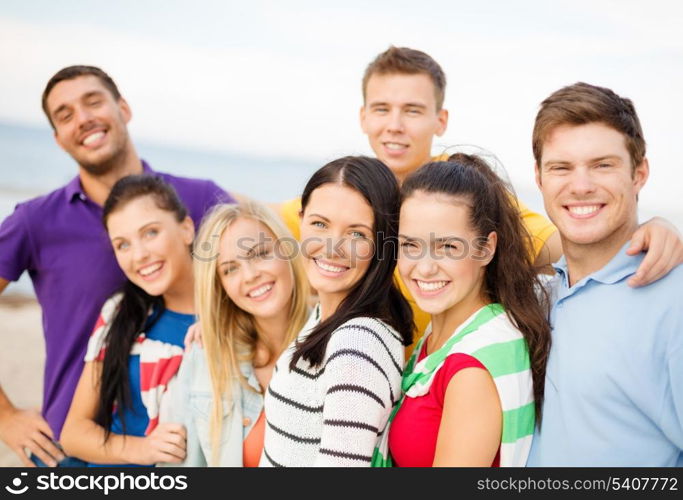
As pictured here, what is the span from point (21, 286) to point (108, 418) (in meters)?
9.50

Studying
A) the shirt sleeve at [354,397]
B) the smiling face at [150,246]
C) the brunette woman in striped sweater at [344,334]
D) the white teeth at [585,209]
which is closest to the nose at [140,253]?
the smiling face at [150,246]

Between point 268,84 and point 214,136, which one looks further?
point 214,136

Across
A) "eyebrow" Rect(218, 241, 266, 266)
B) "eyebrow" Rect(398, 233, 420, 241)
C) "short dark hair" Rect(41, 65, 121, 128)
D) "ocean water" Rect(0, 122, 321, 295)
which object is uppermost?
"ocean water" Rect(0, 122, 321, 295)

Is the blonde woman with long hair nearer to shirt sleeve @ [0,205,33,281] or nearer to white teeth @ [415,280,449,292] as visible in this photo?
white teeth @ [415,280,449,292]

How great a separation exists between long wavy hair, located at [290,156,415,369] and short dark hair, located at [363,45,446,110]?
1935mm

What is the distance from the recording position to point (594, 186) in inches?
91.9

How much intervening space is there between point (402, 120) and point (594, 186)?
206cm

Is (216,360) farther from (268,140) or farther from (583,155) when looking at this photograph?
(268,140)

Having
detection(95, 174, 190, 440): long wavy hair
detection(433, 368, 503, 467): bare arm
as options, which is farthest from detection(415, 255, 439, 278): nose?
detection(95, 174, 190, 440): long wavy hair

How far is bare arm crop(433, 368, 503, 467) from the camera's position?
2.09m

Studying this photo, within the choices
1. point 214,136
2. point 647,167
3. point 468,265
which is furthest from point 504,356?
point 214,136

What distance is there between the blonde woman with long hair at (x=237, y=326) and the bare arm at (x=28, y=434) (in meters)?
1.14
